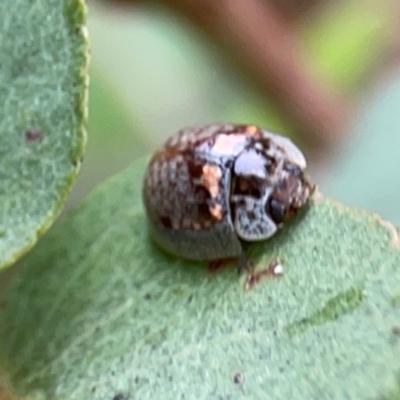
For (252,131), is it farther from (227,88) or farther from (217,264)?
(227,88)

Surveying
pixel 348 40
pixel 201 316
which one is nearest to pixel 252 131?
pixel 201 316

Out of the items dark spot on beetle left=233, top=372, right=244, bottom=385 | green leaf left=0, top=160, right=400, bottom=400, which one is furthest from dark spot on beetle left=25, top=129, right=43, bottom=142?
dark spot on beetle left=233, top=372, right=244, bottom=385

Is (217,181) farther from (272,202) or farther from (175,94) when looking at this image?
(175,94)

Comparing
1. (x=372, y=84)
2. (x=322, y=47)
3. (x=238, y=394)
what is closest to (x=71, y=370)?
(x=238, y=394)

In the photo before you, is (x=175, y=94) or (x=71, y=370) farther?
(x=175, y=94)

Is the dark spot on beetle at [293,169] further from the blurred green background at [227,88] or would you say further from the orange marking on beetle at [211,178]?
the blurred green background at [227,88]

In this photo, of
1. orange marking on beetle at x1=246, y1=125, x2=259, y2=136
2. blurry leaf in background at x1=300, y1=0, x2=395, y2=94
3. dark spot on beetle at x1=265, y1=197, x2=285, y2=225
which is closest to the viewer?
dark spot on beetle at x1=265, y1=197, x2=285, y2=225

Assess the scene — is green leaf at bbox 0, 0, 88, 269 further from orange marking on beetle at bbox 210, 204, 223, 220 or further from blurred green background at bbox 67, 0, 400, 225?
blurred green background at bbox 67, 0, 400, 225
